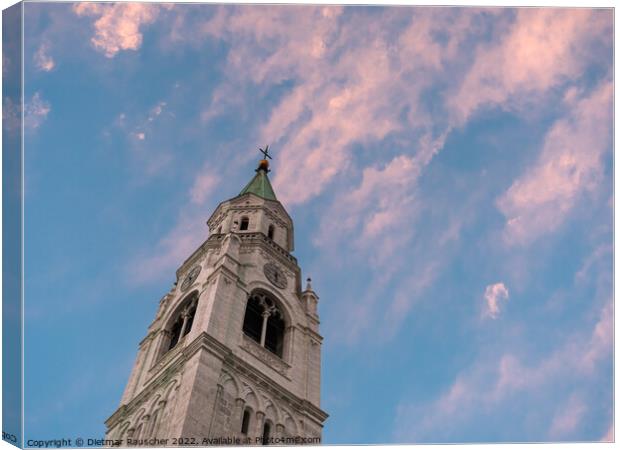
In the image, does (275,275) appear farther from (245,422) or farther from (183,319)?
(245,422)

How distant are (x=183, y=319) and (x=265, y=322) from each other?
238 inches

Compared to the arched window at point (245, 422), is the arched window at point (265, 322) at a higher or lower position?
higher

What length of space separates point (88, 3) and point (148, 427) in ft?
75.9

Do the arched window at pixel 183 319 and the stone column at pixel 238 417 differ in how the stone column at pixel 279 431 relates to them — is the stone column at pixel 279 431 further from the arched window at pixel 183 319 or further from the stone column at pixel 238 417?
the arched window at pixel 183 319

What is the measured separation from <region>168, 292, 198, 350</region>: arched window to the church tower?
8 cm

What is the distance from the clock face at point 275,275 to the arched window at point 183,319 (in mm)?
6323

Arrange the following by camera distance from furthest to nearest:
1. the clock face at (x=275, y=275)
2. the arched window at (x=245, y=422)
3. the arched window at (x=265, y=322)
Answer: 1. the clock face at (x=275, y=275)
2. the arched window at (x=265, y=322)
3. the arched window at (x=245, y=422)

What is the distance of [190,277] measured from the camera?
2141 inches

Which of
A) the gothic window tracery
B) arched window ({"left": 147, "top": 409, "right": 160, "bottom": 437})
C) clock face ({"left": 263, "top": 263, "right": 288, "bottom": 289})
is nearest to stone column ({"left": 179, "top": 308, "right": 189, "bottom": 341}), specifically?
clock face ({"left": 263, "top": 263, "right": 288, "bottom": 289})

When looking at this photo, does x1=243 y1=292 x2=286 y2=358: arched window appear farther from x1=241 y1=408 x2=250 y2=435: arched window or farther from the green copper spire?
the green copper spire

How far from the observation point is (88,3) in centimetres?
2756

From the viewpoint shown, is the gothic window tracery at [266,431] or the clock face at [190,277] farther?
the clock face at [190,277]

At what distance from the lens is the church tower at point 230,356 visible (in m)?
37.6

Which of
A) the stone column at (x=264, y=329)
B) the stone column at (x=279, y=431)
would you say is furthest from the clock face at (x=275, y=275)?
the stone column at (x=279, y=431)
